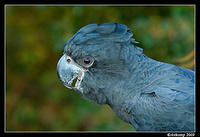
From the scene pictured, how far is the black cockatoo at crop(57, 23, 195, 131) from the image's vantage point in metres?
1.78

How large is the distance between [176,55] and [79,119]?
1.82 meters

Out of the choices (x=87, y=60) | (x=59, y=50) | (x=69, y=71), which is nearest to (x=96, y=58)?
(x=87, y=60)

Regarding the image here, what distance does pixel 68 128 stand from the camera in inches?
153

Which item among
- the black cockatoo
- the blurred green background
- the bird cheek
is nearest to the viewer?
the black cockatoo

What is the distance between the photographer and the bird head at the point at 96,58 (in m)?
1.85

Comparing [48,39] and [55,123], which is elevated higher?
[48,39]

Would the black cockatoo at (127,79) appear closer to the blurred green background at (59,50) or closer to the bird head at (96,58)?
the bird head at (96,58)

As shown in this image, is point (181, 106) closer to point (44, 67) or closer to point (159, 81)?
point (159, 81)

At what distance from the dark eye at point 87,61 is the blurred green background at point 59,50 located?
98 cm

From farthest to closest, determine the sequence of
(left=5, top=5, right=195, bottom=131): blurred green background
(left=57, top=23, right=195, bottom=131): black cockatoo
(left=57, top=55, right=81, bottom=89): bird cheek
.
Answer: (left=5, top=5, right=195, bottom=131): blurred green background → (left=57, top=55, right=81, bottom=89): bird cheek → (left=57, top=23, right=195, bottom=131): black cockatoo

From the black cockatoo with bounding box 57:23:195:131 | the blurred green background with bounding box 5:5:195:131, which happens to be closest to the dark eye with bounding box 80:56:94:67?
the black cockatoo with bounding box 57:23:195:131

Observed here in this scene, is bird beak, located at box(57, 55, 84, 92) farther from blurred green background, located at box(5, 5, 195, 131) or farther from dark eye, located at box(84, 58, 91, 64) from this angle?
blurred green background, located at box(5, 5, 195, 131)
